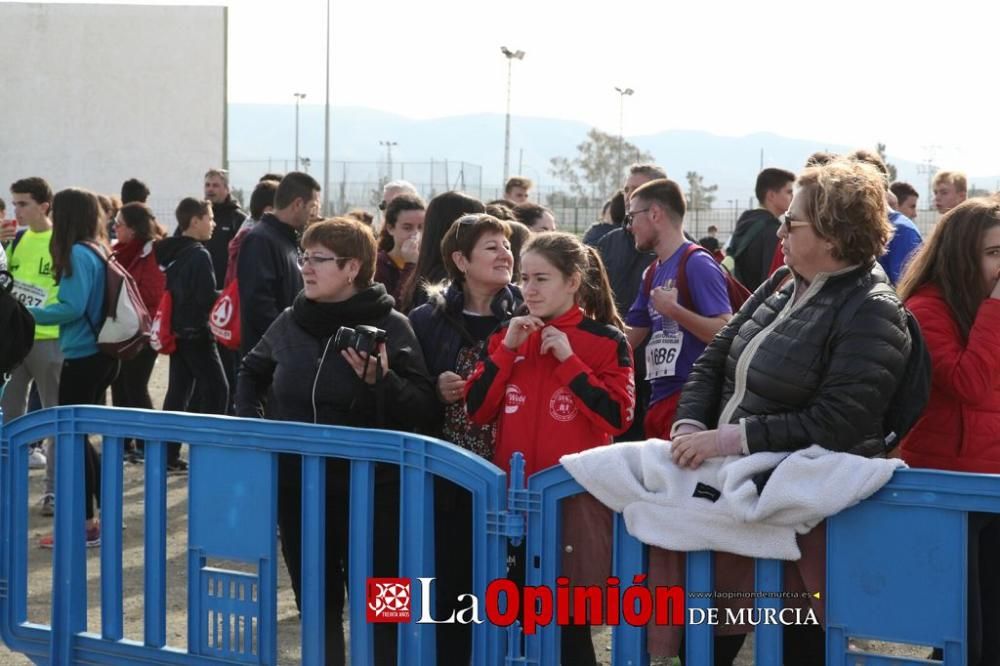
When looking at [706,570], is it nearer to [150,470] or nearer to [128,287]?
[150,470]

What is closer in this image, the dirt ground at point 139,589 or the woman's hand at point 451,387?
the woman's hand at point 451,387

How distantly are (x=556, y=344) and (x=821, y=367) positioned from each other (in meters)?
0.93

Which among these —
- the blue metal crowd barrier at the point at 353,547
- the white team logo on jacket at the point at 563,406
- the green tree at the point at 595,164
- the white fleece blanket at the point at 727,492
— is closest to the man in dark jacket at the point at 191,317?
the blue metal crowd barrier at the point at 353,547

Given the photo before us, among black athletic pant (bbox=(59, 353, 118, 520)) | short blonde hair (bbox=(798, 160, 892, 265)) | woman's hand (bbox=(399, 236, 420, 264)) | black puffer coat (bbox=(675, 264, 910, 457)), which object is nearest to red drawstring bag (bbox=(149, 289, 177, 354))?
black athletic pant (bbox=(59, 353, 118, 520))

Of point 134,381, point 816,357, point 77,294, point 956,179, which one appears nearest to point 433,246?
point 816,357

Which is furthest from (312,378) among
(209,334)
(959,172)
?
(959,172)

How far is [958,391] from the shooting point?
13.0 ft

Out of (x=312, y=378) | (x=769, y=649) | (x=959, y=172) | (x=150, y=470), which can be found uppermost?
(x=959, y=172)

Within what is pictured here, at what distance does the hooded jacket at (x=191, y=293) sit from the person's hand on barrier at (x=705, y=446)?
5974 millimetres

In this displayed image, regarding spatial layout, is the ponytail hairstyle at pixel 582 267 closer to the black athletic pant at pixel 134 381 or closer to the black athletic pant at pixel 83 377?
the black athletic pant at pixel 83 377

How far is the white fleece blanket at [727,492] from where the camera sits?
131 inches

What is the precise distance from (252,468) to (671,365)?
78.3 inches

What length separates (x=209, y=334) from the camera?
9141mm

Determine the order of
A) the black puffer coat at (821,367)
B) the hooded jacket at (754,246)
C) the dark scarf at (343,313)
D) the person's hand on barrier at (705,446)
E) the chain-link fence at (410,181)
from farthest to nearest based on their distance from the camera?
the chain-link fence at (410,181) < the hooded jacket at (754,246) < the dark scarf at (343,313) < the person's hand on barrier at (705,446) < the black puffer coat at (821,367)
